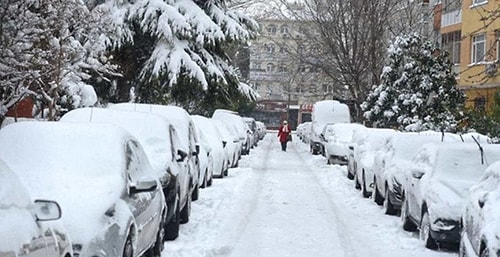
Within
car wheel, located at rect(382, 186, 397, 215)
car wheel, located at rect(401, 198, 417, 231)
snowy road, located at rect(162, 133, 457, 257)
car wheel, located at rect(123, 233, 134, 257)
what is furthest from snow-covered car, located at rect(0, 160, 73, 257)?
car wheel, located at rect(382, 186, 397, 215)

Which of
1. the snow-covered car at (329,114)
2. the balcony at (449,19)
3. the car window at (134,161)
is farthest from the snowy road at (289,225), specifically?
the balcony at (449,19)

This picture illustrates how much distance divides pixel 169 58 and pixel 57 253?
21.3 meters

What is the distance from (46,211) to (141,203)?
2860mm

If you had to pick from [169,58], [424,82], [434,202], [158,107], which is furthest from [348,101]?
[434,202]

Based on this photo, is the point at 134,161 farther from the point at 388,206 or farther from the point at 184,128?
the point at 388,206

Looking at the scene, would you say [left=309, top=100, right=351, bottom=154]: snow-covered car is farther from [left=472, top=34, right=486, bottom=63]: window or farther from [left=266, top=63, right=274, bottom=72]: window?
[left=266, top=63, right=274, bottom=72]: window

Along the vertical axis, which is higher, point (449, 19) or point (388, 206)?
point (449, 19)

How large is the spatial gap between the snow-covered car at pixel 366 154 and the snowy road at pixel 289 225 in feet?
1.11

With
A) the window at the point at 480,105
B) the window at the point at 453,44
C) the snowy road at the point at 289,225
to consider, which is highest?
the window at the point at 453,44

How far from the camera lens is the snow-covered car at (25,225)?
4.43 metres

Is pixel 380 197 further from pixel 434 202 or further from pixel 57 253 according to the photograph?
pixel 57 253

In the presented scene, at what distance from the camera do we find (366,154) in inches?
740

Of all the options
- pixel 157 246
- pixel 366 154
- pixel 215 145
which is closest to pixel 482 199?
pixel 157 246

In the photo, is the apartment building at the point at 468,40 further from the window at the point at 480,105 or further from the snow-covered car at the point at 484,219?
the snow-covered car at the point at 484,219
